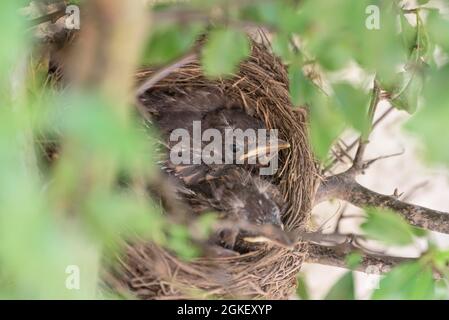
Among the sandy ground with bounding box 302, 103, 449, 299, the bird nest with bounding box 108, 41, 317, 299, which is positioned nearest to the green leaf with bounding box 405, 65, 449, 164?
the bird nest with bounding box 108, 41, 317, 299

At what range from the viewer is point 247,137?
5.28 ft

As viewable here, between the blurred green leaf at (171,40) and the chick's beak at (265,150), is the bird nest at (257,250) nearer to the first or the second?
the chick's beak at (265,150)

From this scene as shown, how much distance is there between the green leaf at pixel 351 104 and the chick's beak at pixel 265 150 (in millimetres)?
710

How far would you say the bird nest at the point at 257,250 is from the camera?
1264 mm

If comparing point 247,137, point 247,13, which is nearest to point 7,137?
point 247,13

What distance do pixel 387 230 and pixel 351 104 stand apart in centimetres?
16

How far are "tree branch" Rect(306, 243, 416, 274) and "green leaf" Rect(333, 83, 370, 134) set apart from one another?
0.59 metres

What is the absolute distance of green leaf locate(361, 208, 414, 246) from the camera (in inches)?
30.9

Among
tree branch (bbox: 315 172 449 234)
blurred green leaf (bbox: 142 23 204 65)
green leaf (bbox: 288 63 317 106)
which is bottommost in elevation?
tree branch (bbox: 315 172 449 234)

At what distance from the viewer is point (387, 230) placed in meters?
0.79

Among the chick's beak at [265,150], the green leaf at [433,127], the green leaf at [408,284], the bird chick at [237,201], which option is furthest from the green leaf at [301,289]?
the green leaf at [433,127]

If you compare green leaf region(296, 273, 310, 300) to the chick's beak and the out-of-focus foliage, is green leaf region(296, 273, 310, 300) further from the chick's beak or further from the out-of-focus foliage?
the out-of-focus foliage

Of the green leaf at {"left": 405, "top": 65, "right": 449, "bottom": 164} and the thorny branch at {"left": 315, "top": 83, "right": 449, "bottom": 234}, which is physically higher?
the green leaf at {"left": 405, "top": 65, "right": 449, "bottom": 164}
